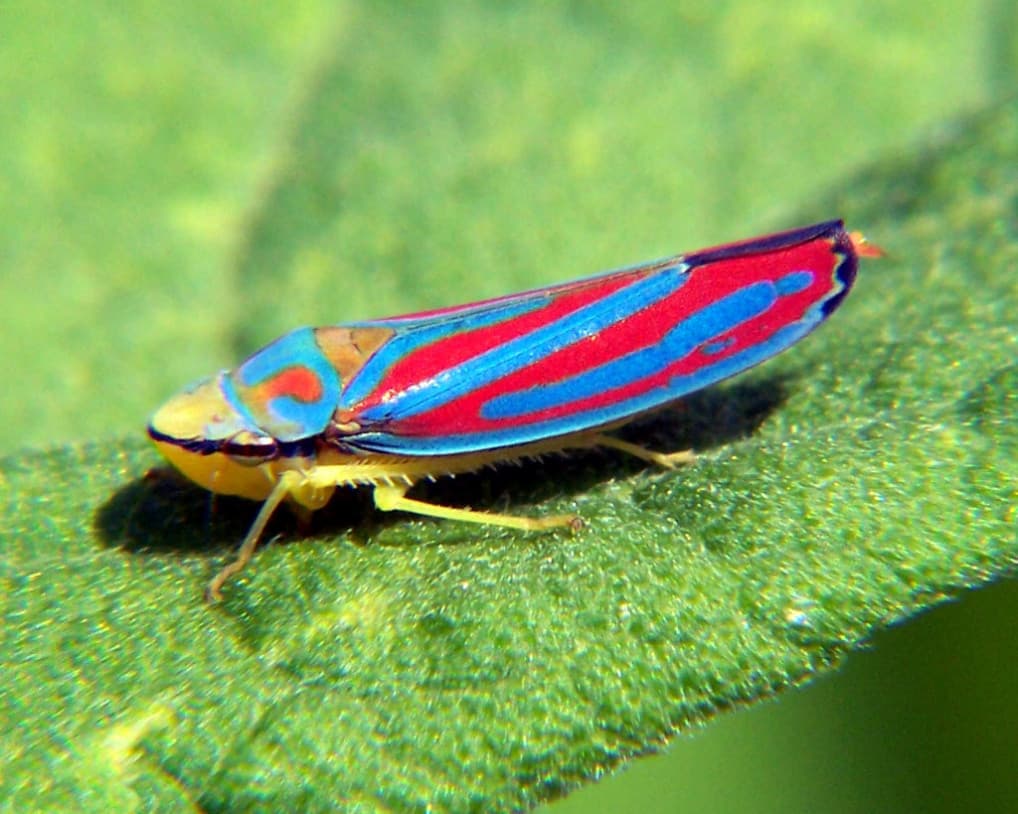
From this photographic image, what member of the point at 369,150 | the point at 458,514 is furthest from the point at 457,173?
the point at 458,514

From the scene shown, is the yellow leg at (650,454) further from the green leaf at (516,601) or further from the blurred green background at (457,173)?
the blurred green background at (457,173)

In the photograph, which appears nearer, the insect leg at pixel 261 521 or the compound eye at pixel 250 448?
the insect leg at pixel 261 521

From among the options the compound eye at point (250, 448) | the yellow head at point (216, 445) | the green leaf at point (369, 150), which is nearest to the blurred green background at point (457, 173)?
the green leaf at point (369, 150)

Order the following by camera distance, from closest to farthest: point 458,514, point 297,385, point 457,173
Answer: point 458,514, point 297,385, point 457,173

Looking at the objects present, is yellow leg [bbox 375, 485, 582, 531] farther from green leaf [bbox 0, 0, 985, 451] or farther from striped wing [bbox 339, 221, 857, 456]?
green leaf [bbox 0, 0, 985, 451]

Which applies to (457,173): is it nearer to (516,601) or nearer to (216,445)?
(216,445)

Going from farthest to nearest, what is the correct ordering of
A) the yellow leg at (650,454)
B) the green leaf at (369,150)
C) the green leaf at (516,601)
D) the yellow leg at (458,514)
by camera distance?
the green leaf at (369,150), the yellow leg at (650,454), the yellow leg at (458,514), the green leaf at (516,601)

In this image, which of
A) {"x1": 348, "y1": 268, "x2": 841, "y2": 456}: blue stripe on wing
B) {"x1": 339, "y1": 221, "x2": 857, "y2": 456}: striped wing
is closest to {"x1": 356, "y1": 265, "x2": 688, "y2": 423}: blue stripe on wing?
{"x1": 339, "y1": 221, "x2": 857, "y2": 456}: striped wing

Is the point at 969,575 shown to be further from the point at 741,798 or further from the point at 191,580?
the point at 741,798
